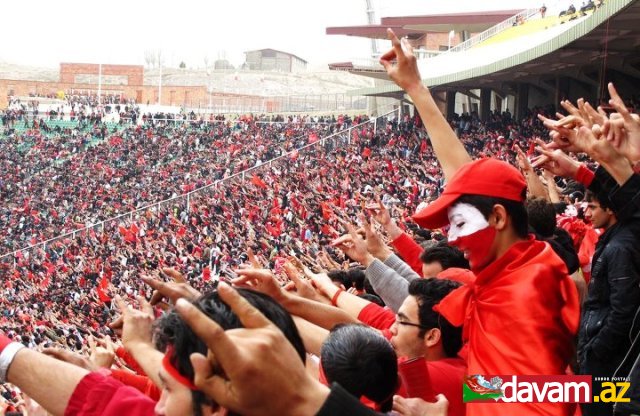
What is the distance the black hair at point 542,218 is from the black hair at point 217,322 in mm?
2351

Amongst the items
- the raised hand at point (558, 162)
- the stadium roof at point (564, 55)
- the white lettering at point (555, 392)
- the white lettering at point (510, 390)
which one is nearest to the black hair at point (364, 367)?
the white lettering at point (510, 390)

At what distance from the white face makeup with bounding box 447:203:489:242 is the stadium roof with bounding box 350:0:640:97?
11.0 m

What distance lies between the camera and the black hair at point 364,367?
9.30ft

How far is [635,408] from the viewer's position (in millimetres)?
3297

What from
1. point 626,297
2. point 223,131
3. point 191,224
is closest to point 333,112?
point 223,131

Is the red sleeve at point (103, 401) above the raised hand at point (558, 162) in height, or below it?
below

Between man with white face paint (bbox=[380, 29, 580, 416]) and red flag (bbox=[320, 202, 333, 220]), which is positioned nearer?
man with white face paint (bbox=[380, 29, 580, 416])

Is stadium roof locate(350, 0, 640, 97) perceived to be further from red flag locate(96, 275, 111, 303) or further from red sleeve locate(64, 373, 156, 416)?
red sleeve locate(64, 373, 156, 416)

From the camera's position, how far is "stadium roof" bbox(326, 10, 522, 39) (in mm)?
42188

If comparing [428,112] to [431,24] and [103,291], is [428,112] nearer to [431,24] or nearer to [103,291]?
[103,291]

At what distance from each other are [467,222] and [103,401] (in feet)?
3.81

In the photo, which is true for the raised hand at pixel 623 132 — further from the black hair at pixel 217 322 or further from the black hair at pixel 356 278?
the black hair at pixel 356 278

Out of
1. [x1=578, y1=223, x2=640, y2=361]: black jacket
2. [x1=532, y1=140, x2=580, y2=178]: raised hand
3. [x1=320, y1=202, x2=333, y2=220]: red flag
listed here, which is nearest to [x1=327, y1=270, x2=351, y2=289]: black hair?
[x1=578, y1=223, x2=640, y2=361]: black jacket

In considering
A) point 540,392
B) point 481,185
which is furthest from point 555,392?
point 481,185
